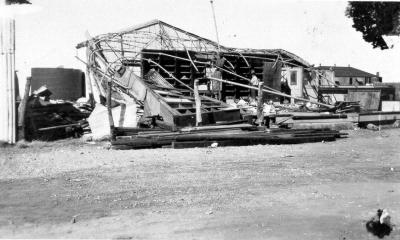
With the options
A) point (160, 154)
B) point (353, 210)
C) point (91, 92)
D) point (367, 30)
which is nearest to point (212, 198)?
point (353, 210)

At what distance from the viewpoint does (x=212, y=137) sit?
12.6 meters

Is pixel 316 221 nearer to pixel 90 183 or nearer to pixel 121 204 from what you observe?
pixel 121 204

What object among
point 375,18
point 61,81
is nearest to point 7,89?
point 61,81

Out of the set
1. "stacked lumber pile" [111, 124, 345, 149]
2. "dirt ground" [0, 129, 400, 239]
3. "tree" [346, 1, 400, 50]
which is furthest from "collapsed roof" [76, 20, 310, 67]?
"dirt ground" [0, 129, 400, 239]

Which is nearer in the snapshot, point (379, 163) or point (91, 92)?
point (379, 163)

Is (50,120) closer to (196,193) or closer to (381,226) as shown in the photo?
(196,193)

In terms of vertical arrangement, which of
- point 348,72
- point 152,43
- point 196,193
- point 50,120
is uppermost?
point 348,72

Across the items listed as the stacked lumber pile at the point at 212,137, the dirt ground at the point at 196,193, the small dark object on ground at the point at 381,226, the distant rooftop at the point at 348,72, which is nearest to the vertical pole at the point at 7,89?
the dirt ground at the point at 196,193

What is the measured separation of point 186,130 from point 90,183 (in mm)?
5972

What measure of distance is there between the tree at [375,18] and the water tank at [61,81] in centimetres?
1290

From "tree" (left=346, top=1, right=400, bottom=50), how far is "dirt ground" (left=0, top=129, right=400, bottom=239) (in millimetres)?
3944

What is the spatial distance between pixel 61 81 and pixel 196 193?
636 inches

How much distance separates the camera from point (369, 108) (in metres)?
26.3

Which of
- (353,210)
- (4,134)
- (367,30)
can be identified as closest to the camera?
(353,210)
